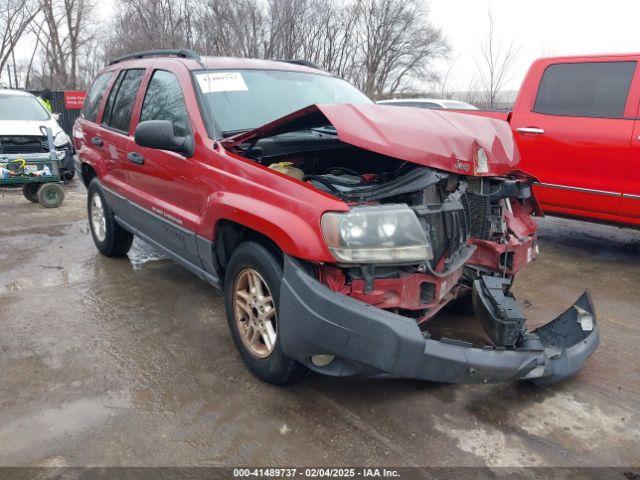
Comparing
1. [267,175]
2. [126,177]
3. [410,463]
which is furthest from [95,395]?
[126,177]

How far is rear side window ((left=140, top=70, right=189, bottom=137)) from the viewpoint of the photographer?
136 inches

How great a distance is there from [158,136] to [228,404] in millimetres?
1610

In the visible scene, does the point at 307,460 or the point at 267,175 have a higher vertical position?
the point at 267,175

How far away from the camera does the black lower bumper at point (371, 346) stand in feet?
7.09

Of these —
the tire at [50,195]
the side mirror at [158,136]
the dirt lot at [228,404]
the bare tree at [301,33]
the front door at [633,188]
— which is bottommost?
the dirt lot at [228,404]

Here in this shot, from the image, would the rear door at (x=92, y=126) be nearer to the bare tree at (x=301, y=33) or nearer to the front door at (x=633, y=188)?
the front door at (x=633, y=188)

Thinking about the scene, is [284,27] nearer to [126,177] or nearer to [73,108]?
[73,108]

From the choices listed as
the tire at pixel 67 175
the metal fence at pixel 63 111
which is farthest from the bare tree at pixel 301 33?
the tire at pixel 67 175

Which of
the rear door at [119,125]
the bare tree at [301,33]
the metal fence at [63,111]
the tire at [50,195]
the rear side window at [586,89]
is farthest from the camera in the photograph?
the bare tree at [301,33]

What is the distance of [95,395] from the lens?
2812mm

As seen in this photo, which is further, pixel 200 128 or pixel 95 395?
pixel 200 128

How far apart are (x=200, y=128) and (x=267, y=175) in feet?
2.71

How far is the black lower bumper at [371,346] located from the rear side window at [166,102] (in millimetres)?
1579

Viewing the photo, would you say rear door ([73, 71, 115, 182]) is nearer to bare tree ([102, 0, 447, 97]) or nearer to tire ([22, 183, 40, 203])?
tire ([22, 183, 40, 203])
